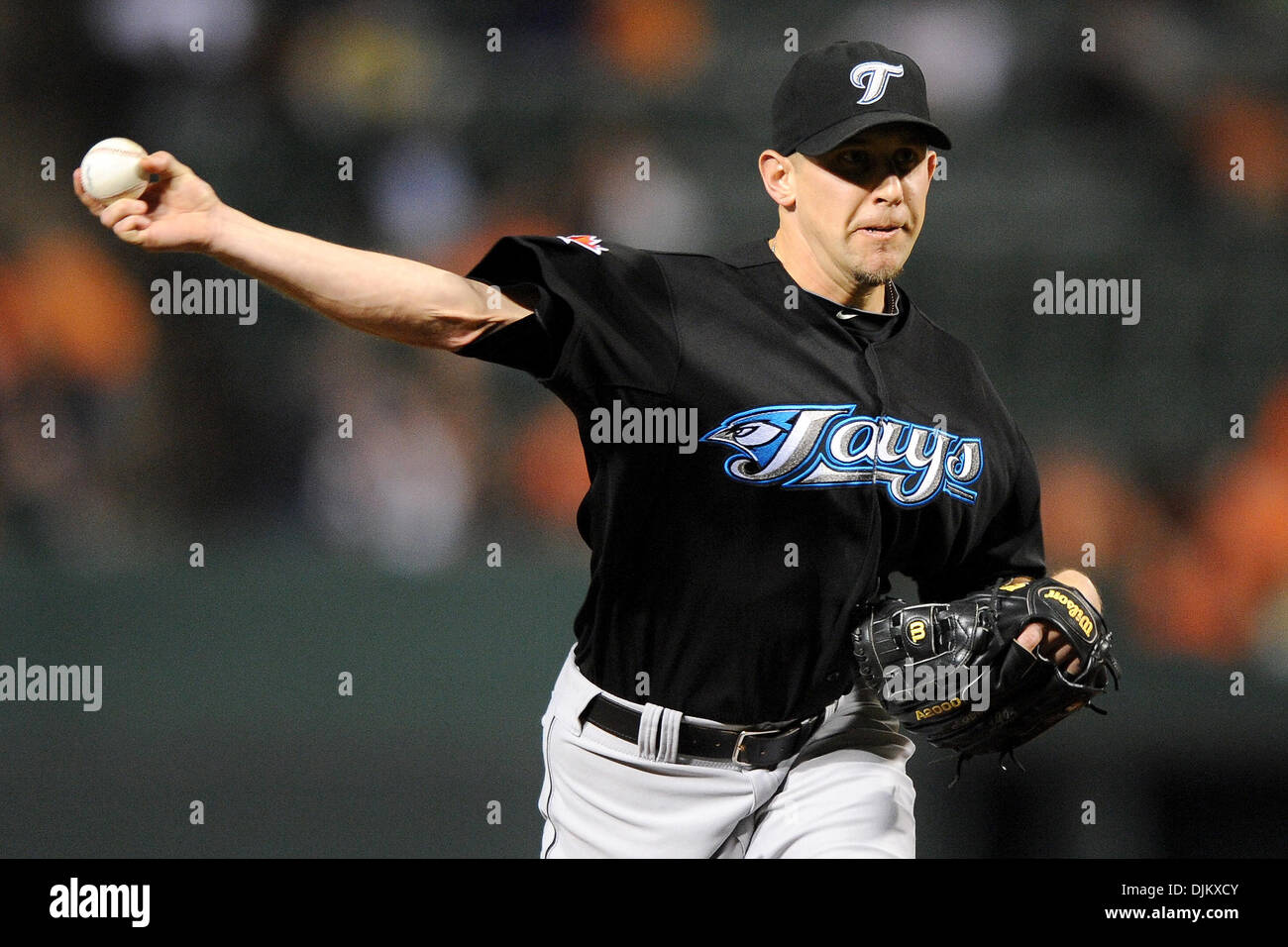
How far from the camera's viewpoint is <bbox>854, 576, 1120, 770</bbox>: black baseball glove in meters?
2.37

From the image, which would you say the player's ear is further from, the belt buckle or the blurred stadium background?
the blurred stadium background

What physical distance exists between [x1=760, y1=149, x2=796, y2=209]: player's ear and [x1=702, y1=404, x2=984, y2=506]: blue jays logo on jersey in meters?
0.41

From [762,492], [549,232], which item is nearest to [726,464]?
[762,492]

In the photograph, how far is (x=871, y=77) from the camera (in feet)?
7.85

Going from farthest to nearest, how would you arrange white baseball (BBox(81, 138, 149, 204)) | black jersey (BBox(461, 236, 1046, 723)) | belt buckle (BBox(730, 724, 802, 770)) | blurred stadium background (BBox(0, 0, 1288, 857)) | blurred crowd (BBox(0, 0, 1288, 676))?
1. blurred crowd (BBox(0, 0, 1288, 676))
2. blurred stadium background (BBox(0, 0, 1288, 857))
3. belt buckle (BBox(730, 724, 802, 770))
4. black jersey (BBox(461, 236, 1046, 723))
5. white baseball (BBox(81, 138, 149, 204))

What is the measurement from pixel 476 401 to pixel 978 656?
91.3 inches

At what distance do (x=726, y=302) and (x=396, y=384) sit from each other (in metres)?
2.24

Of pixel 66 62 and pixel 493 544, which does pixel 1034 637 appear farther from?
pixel 66 62

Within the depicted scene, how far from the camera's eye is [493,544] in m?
4.11

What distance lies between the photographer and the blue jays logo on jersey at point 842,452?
2.33m

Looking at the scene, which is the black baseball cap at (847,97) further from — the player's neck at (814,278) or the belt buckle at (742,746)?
the belt buckle at (742,746)

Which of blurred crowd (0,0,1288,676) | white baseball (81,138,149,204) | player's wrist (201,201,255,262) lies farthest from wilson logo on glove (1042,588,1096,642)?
blurred crowd (0,0,1288,676)

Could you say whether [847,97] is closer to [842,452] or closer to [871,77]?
[871,77]

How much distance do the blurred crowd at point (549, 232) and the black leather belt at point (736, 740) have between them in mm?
1738
